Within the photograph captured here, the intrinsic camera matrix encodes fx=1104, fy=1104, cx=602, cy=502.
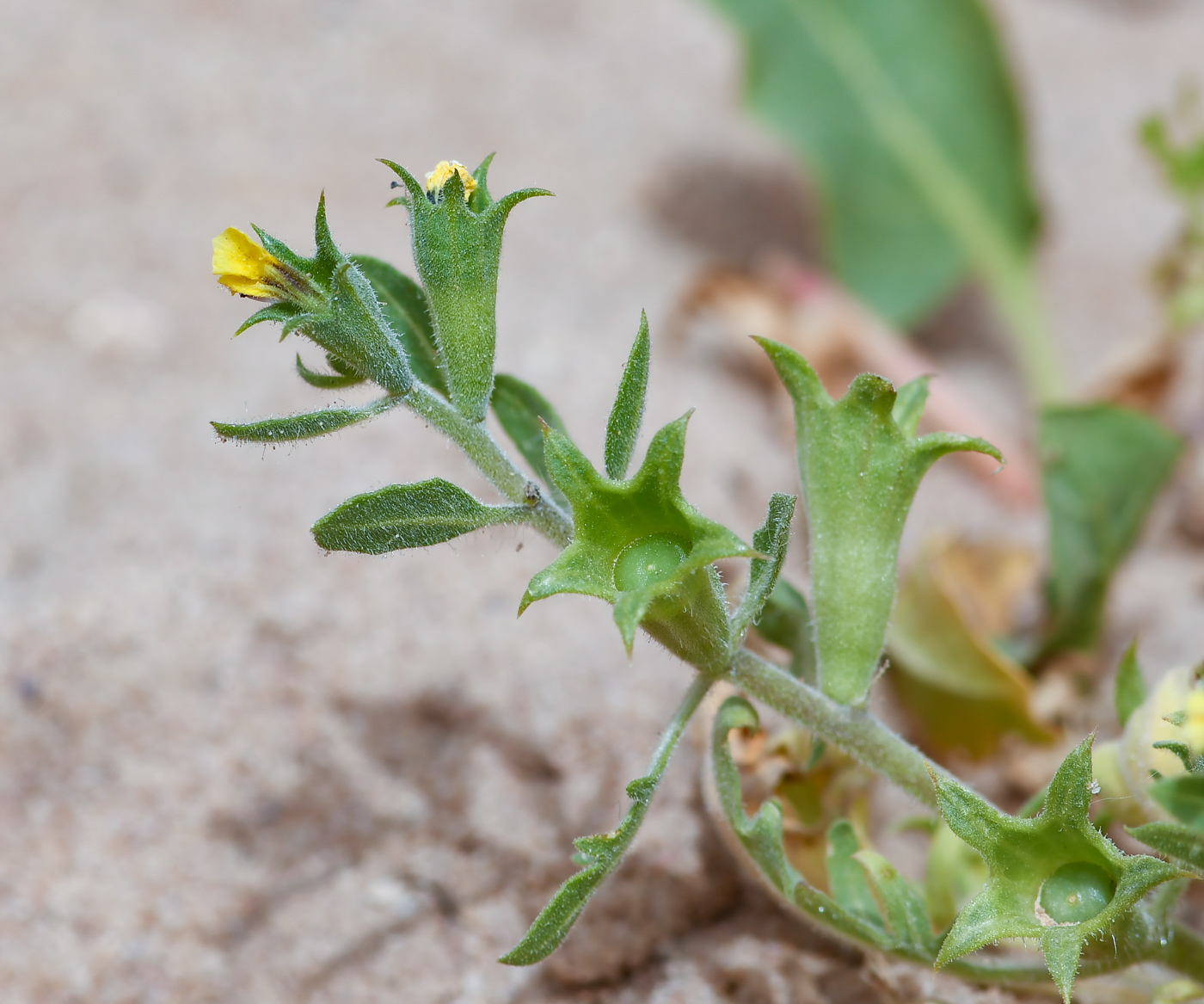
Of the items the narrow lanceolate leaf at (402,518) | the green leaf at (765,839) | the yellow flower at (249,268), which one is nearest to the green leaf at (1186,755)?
the green leaf at (765,839)

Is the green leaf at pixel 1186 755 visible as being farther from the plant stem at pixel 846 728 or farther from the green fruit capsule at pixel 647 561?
the green fruit capsule at pixel 647 561

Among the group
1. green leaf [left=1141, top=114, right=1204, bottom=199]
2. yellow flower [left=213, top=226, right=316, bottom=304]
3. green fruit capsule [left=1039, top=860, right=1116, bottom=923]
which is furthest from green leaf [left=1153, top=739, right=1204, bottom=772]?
green leaf [left=1141, top=114, right=1204, bottom=199]

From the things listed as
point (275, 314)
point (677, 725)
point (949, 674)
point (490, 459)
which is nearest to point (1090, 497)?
point (949, 674)

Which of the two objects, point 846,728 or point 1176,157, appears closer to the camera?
point 846,728

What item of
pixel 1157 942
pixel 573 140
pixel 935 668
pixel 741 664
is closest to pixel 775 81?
pixel 573 140

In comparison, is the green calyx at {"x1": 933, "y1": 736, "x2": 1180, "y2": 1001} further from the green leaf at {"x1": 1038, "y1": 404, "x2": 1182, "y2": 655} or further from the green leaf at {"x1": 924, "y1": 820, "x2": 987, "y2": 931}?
the green leaf at {"x1": 1038, "y1": 404, "x2": 1182, "y2": 655}

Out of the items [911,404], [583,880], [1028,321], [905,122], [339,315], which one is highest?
[905,122]

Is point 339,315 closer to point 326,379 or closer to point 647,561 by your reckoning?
point 326,379

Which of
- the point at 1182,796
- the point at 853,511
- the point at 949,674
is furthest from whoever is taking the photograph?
the point at 949,674
